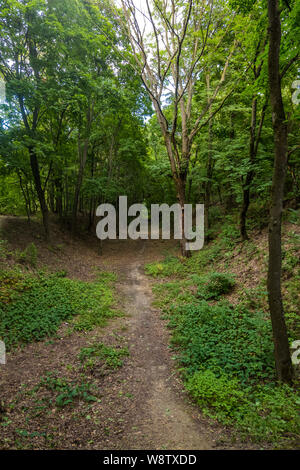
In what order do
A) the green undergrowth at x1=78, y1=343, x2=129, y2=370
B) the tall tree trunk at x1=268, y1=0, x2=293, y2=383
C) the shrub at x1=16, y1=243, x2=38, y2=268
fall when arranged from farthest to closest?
the shrub at x1=16, y1=243, x2=38, y2=268 < the green undergrowth at x1=78, y1=343, x2=129, y2=370 < the tall tree trunk at x1=268, y1=0, x2=293, y2=383

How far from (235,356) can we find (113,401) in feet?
8.45

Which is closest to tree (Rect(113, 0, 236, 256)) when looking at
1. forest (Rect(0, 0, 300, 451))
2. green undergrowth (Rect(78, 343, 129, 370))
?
forest (Rect(0, 0, 300, 451))

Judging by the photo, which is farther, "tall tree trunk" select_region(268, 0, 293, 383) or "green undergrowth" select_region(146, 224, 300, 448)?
"tall tree trunk" select_region(268, 0, 293, 383)

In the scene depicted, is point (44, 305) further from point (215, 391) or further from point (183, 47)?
point (183, 47)

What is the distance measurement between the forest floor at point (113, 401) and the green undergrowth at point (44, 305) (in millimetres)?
348

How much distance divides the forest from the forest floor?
0.03 metres

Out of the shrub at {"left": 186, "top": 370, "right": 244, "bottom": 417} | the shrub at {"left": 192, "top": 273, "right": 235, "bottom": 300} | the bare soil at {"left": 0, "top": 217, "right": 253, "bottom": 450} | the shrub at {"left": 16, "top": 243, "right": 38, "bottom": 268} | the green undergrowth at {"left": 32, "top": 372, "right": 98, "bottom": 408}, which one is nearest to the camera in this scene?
the bare soil at {"left": 0, "top": 217, "right": 253, "bottom": 450}

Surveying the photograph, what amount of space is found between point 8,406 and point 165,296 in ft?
20.5

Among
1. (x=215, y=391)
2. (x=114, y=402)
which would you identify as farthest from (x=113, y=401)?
(x=215, y=391)

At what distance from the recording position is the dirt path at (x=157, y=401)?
10.4 ft

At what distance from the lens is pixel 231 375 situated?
4.19m

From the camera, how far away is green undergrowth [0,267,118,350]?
5.71m

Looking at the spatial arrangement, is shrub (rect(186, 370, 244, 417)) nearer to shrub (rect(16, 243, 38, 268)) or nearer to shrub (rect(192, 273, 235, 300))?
shrub (rect(192, 273, 235, 300))

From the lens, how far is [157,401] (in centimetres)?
402
